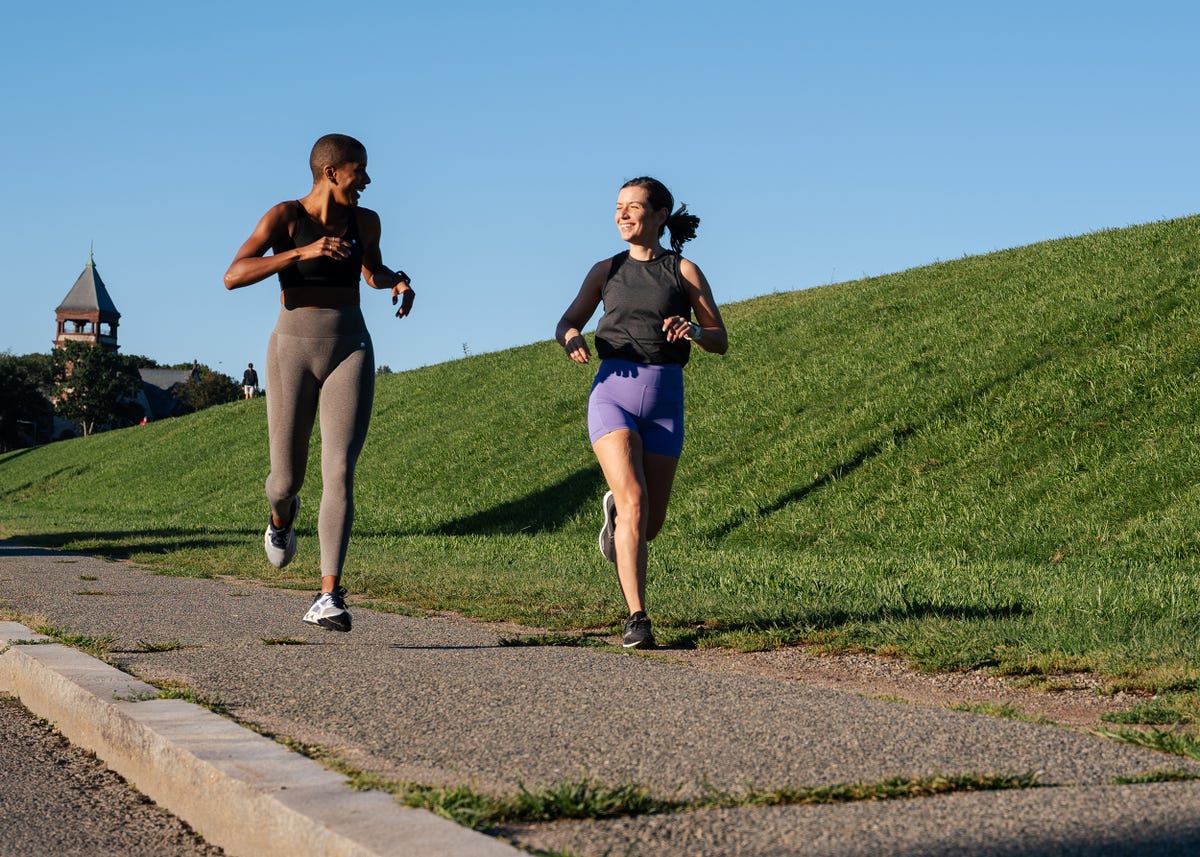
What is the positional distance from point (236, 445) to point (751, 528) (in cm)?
2461

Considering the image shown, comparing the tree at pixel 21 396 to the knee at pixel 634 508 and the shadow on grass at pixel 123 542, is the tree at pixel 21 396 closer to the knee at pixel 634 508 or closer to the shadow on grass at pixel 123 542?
the shadow on grass at pixel 123 542

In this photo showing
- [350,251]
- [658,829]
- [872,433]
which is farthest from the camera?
[872,433]

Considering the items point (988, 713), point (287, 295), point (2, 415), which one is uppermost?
point (2, 415)

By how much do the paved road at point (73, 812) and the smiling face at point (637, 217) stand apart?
346 cm

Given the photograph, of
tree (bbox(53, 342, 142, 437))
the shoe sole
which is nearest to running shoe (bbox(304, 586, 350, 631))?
the shoe sole

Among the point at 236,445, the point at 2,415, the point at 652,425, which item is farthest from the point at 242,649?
the point at 2,415

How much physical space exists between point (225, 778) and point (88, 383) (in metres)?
106

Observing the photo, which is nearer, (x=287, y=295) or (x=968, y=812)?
(x=968, y=812)

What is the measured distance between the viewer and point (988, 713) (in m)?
4.40

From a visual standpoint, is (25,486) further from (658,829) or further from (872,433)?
(658,829)

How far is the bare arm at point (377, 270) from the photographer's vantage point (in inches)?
249

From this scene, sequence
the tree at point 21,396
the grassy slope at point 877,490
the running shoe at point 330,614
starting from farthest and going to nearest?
the tree at point 21,396, the grassy slope at point 877,490, the running shoe at point 330,614

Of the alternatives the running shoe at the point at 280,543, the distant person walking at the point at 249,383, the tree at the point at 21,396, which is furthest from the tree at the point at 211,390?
the running shoe at the point at 280,543

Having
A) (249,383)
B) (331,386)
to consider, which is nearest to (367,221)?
(331,386)
